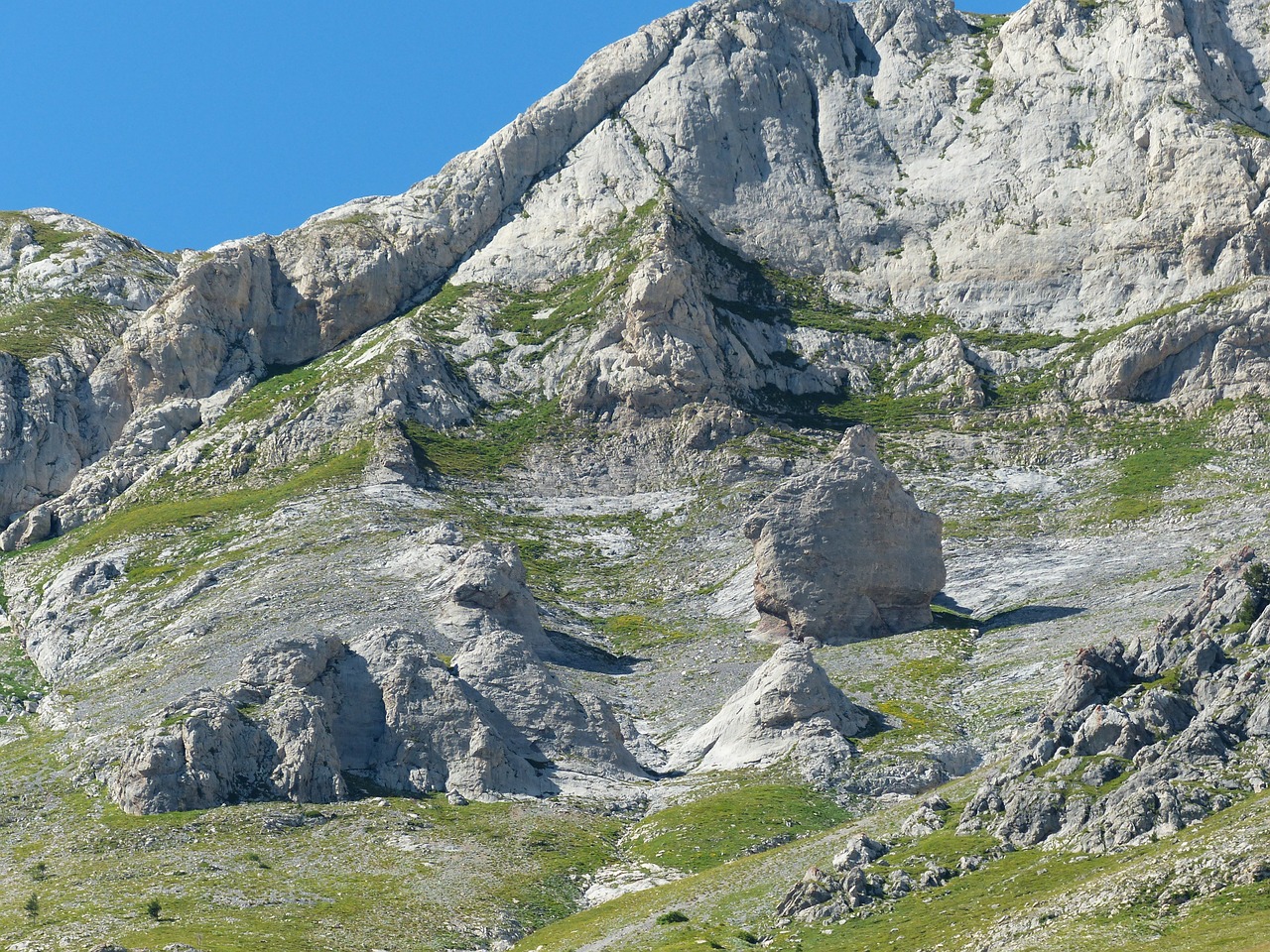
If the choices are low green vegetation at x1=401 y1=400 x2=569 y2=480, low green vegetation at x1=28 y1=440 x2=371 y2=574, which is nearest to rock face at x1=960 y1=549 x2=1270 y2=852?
low green vegetation at x1=28 y1=440 x2=371 y2=574

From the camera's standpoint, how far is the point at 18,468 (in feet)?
639

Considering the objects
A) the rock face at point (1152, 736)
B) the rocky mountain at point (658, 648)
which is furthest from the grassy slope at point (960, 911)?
the rock face at point (1152, 736)

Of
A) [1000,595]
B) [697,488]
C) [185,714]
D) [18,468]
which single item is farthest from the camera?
[18,468]

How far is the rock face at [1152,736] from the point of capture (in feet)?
235

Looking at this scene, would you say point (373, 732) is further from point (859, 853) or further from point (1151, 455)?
point (1151, 455)

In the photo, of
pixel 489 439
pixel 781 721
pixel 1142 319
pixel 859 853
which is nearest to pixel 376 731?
pixel 781 721

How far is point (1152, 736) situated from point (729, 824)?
27656 mm

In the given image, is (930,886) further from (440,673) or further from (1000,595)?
(1000,595)

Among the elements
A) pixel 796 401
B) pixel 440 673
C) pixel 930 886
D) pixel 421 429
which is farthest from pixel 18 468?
pixel 930 886

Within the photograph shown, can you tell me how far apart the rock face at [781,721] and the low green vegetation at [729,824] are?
550 cm

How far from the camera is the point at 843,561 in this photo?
13775 cm

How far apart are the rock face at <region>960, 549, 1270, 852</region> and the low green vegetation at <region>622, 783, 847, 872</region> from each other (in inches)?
658

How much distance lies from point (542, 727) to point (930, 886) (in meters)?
45.1

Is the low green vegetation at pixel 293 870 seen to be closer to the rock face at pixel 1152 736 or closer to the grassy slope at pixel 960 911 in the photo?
the grassy slope at pixel 960 911
